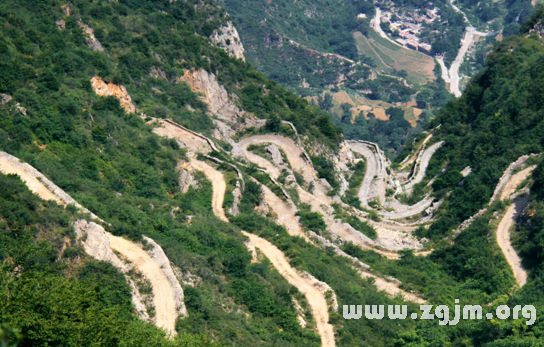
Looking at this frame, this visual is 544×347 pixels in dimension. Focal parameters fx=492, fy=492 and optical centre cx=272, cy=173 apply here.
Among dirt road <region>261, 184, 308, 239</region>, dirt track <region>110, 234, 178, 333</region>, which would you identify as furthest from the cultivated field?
dirt track <region>110, 234, 178, 333</region>

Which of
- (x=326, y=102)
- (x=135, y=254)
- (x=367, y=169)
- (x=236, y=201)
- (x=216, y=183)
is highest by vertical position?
(x=135, y=254)

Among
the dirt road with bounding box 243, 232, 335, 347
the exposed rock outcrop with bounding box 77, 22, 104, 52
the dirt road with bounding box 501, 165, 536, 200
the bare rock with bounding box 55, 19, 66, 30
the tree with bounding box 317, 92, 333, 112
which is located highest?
the dirt road with bounding box 501, 165, 536, 200

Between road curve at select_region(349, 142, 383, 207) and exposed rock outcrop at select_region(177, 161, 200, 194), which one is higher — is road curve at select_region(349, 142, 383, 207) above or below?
below

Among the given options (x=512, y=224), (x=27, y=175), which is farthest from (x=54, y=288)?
(x=512, y=224)

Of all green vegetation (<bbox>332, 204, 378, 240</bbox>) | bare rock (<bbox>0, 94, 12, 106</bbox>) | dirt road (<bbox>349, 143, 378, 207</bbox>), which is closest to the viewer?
bare rock (<bbox>0, 94, 12, 106</bbox>)

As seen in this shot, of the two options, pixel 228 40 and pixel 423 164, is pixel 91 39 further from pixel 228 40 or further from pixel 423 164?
pixel 423 164

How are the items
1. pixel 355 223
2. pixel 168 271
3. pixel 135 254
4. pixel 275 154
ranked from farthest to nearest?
pixel 275 154, pixel 355 223, pixel 135 254, pixel 168 271

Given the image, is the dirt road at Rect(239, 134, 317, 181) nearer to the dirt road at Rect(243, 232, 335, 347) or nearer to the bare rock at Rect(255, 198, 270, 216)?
the bare rock at Rect(255, 198, 270, 216)

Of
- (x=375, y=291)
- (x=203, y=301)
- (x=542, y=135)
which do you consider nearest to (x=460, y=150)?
(x=542, y=135)

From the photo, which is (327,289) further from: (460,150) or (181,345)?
(460,150)
